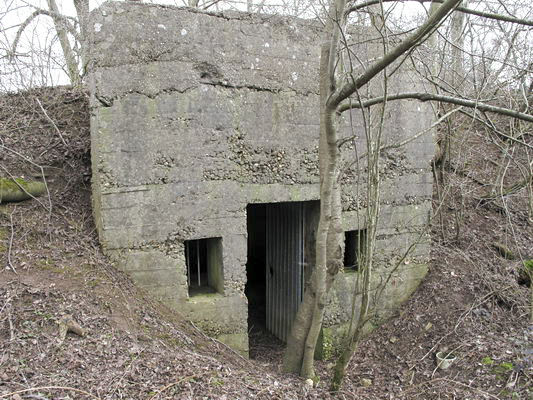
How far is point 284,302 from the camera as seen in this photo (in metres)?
6.43

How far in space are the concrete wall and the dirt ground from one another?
422mm

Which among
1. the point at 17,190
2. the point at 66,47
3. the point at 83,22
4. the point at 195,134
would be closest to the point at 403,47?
the point at 195,134

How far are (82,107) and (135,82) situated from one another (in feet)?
5.57

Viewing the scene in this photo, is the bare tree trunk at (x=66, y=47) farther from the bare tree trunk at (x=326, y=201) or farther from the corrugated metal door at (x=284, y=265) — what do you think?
the bare tree trunk at (x=326, y=201)

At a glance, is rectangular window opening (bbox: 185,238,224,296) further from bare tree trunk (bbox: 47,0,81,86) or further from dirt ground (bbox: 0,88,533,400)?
bare tree trunk (bbox: 47,0,81,86)

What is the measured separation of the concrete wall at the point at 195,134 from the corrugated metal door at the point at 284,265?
2.94ft

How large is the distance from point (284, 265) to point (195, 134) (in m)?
2.52

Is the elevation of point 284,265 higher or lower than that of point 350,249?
lower

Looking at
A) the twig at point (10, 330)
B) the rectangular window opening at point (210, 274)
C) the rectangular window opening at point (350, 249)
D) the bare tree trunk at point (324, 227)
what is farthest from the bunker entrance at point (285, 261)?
the twig at point (10, 330)

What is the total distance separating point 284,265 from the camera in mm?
6387

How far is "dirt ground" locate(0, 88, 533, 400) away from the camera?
3383 millimetres

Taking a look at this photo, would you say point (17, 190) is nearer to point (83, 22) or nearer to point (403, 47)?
point (83, 22)

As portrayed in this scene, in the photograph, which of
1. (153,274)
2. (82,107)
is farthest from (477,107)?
(82,107)

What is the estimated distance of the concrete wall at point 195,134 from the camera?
448 centimetres
